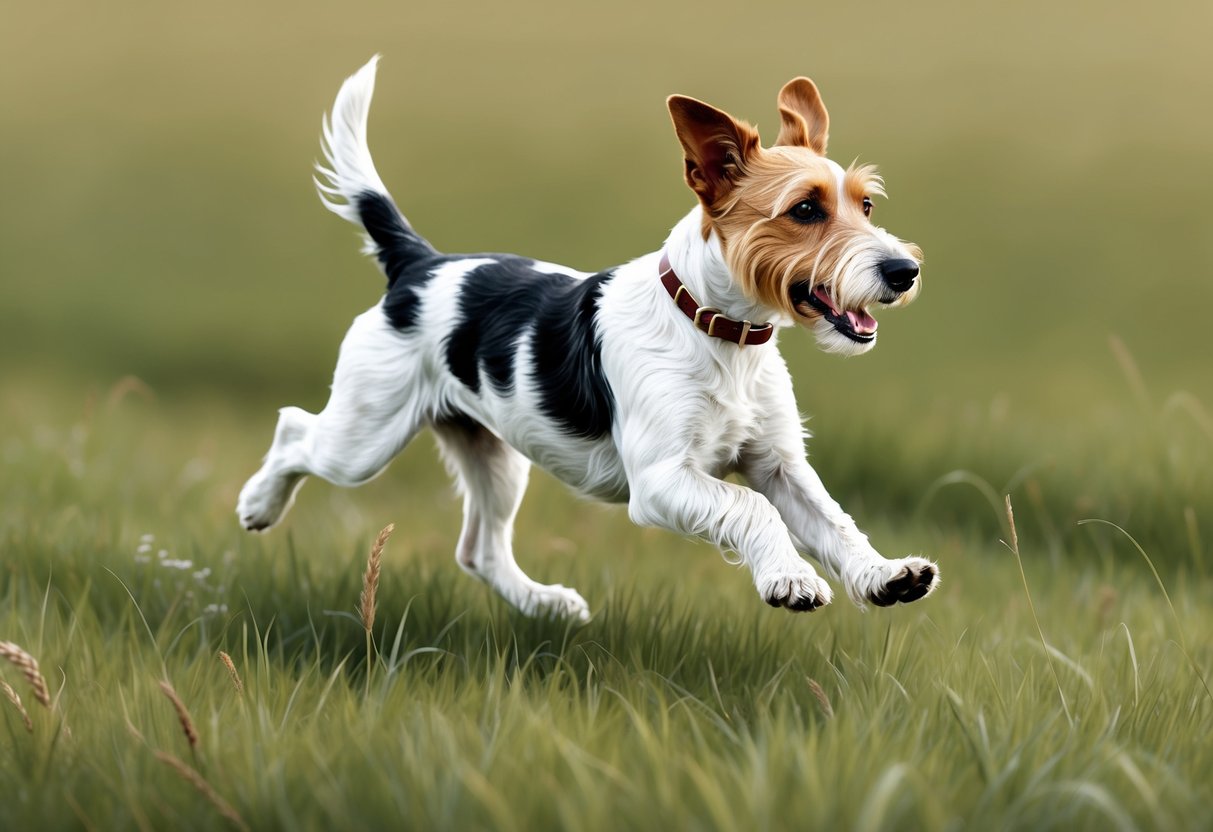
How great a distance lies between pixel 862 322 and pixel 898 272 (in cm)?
20

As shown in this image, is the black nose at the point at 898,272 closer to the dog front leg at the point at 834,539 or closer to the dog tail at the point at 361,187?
the dog front leg at the point at 834,539

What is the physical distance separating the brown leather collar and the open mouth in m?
0.19

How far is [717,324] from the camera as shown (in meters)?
3.73

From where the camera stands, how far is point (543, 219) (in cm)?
916

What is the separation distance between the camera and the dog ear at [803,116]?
3.99 metres

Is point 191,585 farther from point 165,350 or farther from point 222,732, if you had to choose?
point 165,350

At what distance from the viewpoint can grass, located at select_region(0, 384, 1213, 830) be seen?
8.34 feet

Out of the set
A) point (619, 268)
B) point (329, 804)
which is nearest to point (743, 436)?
point (619, 268)

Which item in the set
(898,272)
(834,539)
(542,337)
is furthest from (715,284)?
(834,539)

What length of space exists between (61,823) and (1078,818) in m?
2.12

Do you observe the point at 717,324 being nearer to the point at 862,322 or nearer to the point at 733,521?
the point at 862,322

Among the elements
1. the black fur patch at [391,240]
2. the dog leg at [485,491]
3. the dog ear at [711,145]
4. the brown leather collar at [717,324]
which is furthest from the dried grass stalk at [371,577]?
the black fur patch at [391,240]

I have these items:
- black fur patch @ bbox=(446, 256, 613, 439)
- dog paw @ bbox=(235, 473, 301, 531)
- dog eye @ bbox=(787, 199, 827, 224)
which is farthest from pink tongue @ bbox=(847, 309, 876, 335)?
dog paw @ bbox=(235, 473, 301, 531)

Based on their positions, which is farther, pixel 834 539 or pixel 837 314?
pixel 834 539
